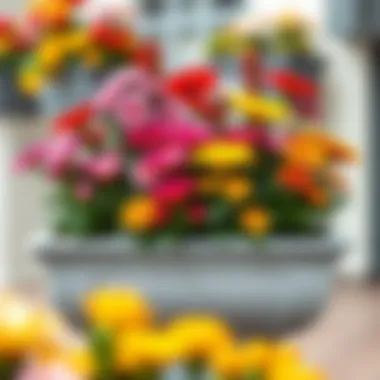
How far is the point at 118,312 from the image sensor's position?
55 centimetres

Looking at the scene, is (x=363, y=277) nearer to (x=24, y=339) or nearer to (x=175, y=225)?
(x=175, y=225)

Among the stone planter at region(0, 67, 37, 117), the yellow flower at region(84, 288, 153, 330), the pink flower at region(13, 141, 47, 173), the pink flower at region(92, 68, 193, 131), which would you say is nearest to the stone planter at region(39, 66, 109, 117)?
the pink flower at region(13, 141, 47, 173)

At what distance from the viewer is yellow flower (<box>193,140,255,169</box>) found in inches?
53.4

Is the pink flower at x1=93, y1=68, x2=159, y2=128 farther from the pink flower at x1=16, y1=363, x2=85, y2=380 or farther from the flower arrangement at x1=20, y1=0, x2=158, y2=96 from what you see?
the pink flower at x1=16, y1=363, x2=85, y2=380

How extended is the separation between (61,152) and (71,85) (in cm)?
45

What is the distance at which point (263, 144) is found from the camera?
4.79ft

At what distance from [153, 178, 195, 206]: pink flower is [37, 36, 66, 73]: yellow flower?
0.43 m

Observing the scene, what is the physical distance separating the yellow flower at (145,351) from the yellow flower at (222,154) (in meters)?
0.81

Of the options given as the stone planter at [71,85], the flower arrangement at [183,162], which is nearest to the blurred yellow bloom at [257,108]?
the flower arrangement at [183,162]

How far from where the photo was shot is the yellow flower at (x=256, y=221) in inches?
54.7

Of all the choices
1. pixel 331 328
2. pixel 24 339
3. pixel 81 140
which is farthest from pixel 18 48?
pixel 331 328

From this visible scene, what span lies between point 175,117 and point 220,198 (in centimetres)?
10

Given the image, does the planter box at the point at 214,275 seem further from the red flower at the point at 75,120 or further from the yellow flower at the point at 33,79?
the yellow flower at the point at 33,79

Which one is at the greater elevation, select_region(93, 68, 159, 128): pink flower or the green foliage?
select_region(93, 68, 159, 128): pink flower
